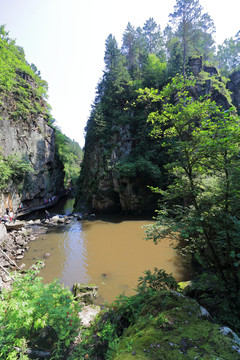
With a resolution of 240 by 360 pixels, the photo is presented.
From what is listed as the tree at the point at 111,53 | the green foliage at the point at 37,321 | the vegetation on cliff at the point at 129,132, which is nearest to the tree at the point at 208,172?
the green foliage at the point at 37,321

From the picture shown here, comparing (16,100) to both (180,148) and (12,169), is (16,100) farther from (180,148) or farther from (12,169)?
(180,148)

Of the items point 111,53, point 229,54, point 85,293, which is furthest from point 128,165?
point 229,54

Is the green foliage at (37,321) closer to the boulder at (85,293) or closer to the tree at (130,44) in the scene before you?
the boulder at (85,293)

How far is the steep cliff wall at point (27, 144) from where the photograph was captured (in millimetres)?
14756

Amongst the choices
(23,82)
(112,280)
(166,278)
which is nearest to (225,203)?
(166,278)

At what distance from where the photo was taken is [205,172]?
3203mm

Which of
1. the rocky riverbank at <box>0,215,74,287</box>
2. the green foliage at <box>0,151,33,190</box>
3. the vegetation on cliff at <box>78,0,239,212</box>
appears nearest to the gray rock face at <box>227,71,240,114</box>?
the vegetation on cliff at <box>78,0,239,212</box>

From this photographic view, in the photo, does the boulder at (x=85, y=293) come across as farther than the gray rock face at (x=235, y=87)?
No

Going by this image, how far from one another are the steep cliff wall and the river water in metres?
7.15

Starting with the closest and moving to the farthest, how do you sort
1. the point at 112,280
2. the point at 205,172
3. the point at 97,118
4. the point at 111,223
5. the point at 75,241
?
the point at 205,172 < the point at 112,280 < the point at 75,241 < the point at 111,223 < the point at 97,118

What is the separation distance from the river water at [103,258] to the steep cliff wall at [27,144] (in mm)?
7147

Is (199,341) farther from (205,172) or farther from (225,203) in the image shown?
(205,172)

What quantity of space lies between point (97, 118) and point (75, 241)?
15.3 meters

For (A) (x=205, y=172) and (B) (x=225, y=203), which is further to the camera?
Answer: (A) (x=205, y=172)
